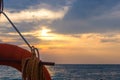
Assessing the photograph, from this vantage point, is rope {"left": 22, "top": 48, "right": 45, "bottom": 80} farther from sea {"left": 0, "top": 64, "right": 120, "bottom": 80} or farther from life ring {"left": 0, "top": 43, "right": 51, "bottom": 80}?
sea {"left": 0, "top": 64, "right": 120, "bottom": 80}

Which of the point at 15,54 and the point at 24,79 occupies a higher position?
the point at 15,54

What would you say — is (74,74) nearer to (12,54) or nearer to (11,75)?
(11,75)

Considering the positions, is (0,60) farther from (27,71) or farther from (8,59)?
(27,71)

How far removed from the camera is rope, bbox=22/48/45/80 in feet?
15.9

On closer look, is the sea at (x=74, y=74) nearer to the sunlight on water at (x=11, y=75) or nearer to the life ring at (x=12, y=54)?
the sunlight on water at (x=11, y=75)

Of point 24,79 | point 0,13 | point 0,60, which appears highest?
point 0,13

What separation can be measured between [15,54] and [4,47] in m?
0.22

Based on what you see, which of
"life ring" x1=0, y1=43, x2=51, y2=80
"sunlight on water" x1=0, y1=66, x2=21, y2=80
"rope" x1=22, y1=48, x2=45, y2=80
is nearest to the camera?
"rope" x1=22, y1=48, x2=45, y2=80

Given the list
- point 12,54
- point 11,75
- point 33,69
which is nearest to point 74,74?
point 11,75

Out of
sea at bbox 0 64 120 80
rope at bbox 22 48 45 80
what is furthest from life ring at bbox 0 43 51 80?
sea at bbox 0 64 120 80

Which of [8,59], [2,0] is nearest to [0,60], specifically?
[8,59]

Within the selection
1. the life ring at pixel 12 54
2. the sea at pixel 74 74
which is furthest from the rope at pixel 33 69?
the sea at pixel 74 74

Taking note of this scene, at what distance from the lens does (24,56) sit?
5527 mm

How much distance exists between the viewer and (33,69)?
484 centimetres
